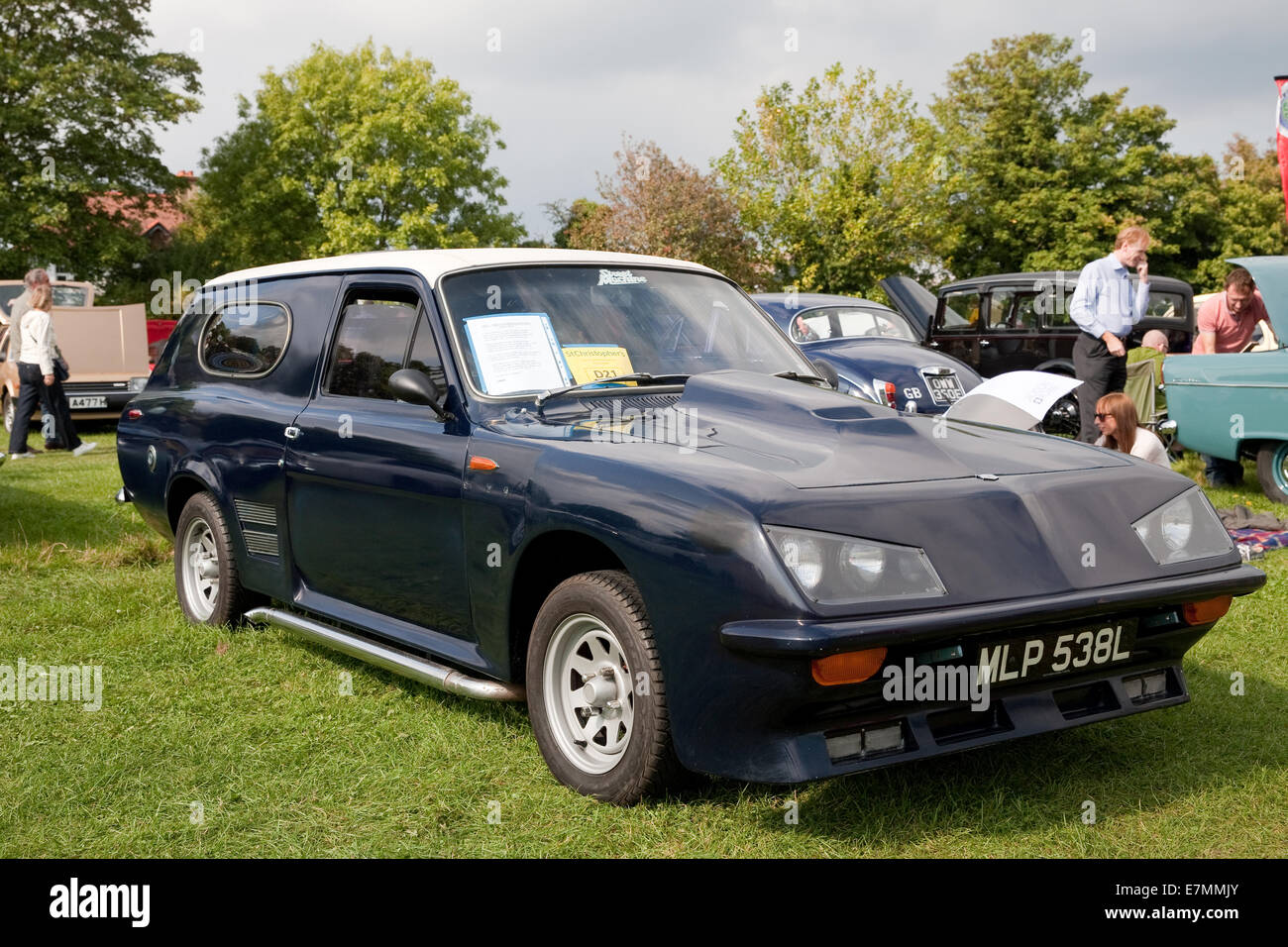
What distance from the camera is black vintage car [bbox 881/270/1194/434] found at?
15648mm

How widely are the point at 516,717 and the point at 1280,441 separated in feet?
24.2

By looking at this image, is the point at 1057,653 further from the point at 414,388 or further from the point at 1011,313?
the point at 1011,313

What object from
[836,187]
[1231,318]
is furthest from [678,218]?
[1231,318]

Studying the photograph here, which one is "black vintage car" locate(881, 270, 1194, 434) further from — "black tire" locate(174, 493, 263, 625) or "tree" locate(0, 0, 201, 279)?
"tree" locate(0, 0, 201, 279)

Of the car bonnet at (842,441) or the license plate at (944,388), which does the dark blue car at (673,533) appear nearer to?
the car bonnet at (842,441)

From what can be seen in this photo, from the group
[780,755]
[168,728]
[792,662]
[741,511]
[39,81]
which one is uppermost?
[39,81]

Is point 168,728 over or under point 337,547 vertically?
under

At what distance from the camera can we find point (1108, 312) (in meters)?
8.99

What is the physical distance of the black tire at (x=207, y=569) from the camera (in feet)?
17.9

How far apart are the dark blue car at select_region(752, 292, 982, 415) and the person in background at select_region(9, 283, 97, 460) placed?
7.87 meters

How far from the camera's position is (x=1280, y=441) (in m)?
9.15

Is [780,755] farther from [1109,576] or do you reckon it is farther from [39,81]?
[39,81]

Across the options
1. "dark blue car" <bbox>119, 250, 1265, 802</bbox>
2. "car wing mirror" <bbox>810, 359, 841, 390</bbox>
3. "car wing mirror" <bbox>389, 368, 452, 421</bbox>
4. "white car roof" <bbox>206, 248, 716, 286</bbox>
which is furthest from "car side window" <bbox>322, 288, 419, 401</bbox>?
"car wing mirror" <bbox>810, 359, 841, 390</bbox>
